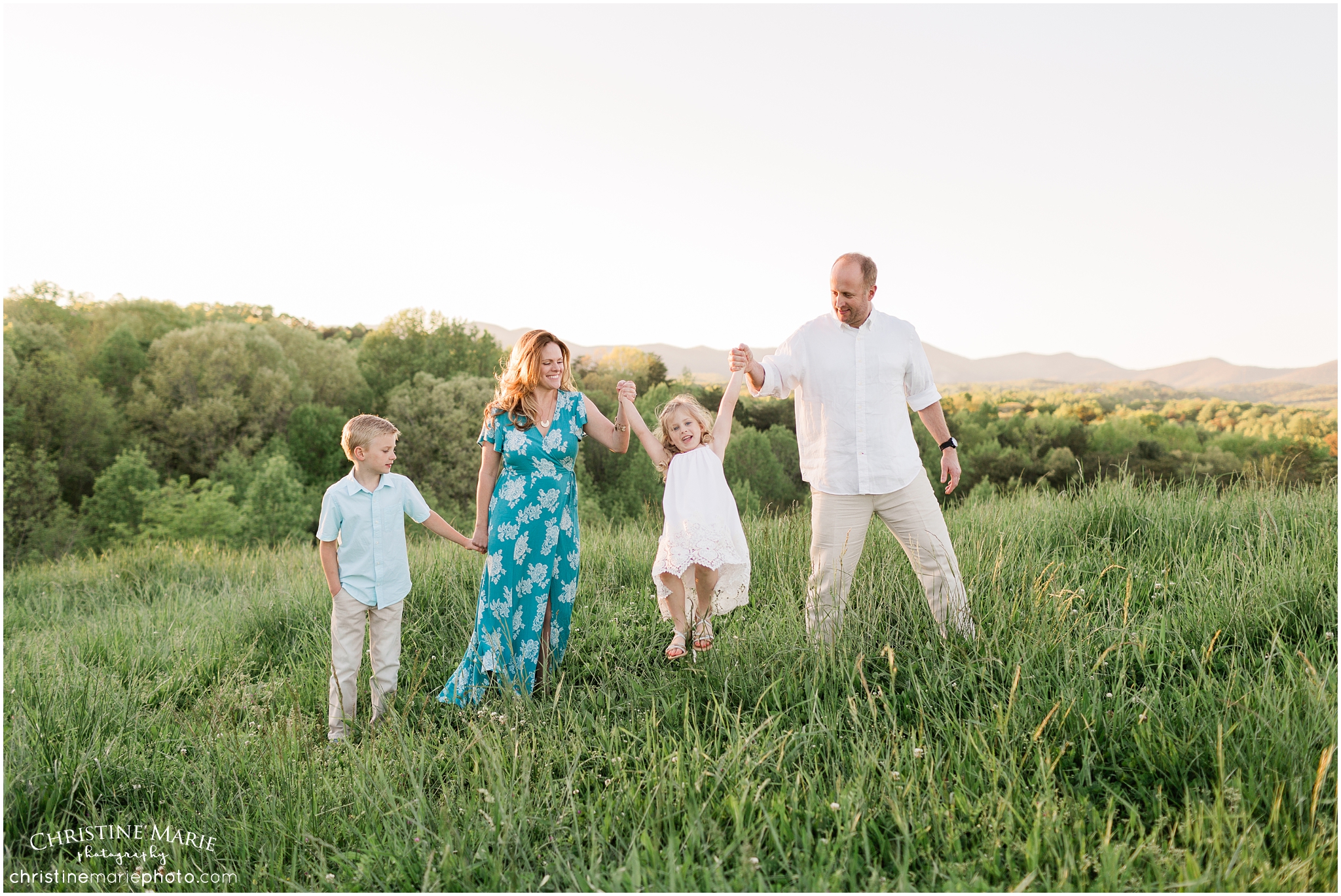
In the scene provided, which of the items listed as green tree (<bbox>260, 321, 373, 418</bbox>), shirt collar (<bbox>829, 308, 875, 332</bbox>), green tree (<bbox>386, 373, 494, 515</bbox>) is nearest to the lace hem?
shirt collar (<bbox>829, 308, 875, 332</bbox>)

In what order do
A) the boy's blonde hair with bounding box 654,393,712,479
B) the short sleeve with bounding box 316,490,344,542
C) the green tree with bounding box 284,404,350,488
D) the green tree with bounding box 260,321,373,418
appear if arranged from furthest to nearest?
the green tree with bounding box 260,321,373,418, the green tree with bounding box 284,404,350,488, the boy's blonde hair with bounding box 654,393,712,479, the short sleeve with bounding box 316,490,344,542

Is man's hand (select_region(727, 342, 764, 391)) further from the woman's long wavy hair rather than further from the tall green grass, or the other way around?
the tall green grass

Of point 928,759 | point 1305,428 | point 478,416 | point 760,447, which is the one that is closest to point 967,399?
point 760,447

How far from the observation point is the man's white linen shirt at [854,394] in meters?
4.10

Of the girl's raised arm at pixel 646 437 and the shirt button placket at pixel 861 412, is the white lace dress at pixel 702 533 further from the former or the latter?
the shirt button placket at pixel 861 412

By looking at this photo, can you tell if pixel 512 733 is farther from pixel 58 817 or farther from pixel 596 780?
pixel 58 817

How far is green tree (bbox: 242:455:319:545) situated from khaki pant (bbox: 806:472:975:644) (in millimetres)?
30932

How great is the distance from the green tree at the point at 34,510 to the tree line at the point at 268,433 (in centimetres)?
7

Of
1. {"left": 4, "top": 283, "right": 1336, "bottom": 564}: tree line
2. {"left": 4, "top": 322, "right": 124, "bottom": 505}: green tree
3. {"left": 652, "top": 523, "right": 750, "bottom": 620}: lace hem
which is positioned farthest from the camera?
{"left": 4, "top": 322, "right": 124, "bottom": 505}: green tree

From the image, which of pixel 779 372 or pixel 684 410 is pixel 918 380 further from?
pixel 684 410

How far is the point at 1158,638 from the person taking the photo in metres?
3.55

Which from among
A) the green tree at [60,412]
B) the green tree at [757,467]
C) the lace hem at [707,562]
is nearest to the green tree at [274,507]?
the green tree at [60,412]

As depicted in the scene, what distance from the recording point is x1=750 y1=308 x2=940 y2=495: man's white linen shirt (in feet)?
13.4

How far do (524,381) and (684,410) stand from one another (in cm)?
94
